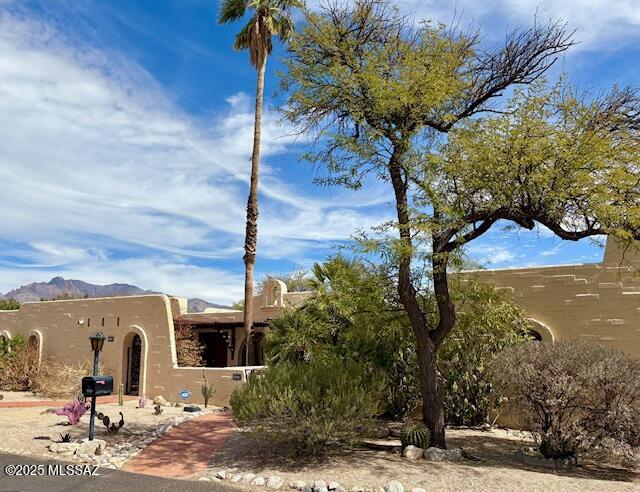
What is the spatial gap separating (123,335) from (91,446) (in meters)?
11.4

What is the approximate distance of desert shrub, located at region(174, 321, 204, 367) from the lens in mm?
21344

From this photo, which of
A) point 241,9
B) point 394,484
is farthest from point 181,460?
point 241,9

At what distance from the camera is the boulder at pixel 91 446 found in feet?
35.6

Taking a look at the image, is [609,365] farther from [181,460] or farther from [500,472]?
[181,460]

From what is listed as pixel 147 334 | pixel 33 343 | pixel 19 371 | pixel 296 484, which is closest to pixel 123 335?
pixel 147 334

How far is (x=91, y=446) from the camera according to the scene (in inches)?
433

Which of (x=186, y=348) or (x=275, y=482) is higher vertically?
(x=186, y=348)

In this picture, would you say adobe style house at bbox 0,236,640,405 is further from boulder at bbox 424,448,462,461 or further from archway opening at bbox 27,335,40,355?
boulder at bbox 424,448,462,461

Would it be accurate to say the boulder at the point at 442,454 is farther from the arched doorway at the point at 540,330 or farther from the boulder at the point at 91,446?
the boulder at the point at 91,446

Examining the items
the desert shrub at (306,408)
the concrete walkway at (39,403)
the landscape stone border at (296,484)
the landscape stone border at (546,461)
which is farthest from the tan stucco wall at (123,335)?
the landscape stone border at (546,461)

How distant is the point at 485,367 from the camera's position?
13.8m

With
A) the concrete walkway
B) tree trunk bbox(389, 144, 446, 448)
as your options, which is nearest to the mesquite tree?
tree trunk bbox(389, 144, 446, 448)

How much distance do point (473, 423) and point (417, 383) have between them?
167 cm

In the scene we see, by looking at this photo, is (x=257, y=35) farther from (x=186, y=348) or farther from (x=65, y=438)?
(x=65, y=438)
